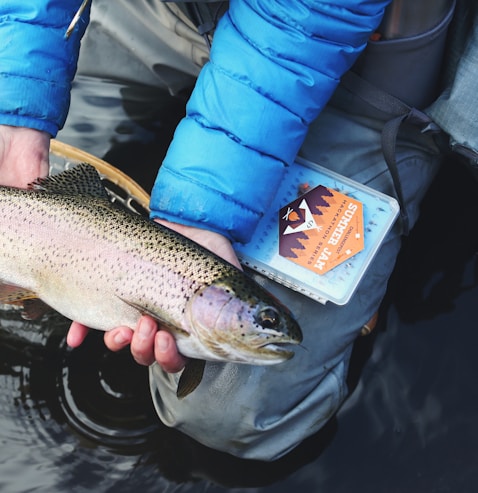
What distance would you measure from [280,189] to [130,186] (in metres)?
0.65

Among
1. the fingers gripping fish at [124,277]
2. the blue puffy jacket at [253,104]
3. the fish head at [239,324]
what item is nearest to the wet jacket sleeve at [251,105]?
the blue puffy jacket at [253,104]

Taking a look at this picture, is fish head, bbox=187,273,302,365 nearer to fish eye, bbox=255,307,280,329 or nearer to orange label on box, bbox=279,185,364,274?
fish eye, bbox=255,307,280,329

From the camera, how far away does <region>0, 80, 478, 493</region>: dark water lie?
219 cm

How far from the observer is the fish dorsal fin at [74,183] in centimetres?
191

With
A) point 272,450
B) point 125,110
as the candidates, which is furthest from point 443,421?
point 125,110

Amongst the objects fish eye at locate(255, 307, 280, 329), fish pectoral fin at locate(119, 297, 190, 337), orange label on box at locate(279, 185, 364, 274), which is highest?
orange label on box at locate(279, 185, 364, 274)

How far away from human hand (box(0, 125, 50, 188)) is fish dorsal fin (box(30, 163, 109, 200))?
23cm

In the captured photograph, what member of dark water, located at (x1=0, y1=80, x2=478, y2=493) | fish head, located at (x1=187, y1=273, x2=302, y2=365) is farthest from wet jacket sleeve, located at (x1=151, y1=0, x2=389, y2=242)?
dark water, located at (x1=0, y1=80, x2=478, y2=493)

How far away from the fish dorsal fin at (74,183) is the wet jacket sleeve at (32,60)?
1.08ft

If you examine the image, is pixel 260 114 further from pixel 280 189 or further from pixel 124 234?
pixel 124 234

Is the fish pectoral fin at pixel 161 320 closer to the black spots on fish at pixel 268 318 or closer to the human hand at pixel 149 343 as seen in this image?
the human hand at pixel 149 343

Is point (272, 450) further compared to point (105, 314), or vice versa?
point (272, 450)

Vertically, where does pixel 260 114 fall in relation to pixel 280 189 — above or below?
above

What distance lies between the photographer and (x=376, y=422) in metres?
2.31
